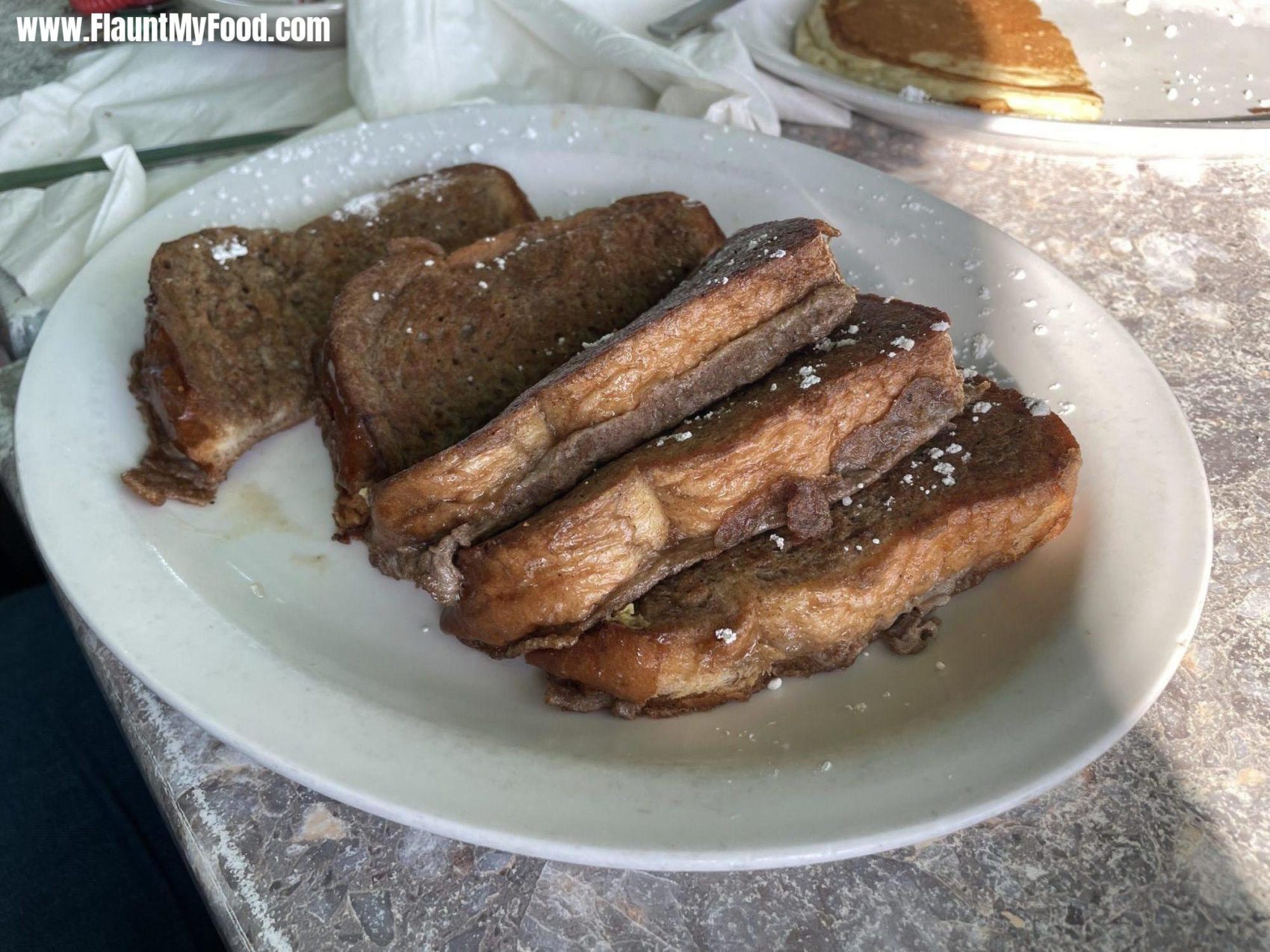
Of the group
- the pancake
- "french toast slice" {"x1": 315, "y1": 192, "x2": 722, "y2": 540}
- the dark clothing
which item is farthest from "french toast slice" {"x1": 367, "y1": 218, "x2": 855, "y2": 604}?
the pancake

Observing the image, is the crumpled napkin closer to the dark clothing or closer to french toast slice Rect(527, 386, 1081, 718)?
→ the dark clothing

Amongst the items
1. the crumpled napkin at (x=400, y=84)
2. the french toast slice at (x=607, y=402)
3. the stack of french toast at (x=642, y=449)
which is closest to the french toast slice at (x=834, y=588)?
the stack of french toast at (x=642, y=449)

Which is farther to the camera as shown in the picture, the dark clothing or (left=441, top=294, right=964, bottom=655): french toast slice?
the dark clothing

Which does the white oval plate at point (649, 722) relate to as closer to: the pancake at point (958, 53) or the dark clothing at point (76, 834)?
the dark clothing at point (76, 834)

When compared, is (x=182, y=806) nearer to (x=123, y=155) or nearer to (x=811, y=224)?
(x=811, y=224)

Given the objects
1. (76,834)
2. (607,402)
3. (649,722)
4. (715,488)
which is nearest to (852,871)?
(649,722)

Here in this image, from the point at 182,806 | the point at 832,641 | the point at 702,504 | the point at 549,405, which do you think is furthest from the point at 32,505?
the point at 832,641
